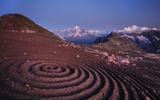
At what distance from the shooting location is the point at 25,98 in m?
7.73

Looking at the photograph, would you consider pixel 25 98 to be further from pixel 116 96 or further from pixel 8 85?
pixel 116 96

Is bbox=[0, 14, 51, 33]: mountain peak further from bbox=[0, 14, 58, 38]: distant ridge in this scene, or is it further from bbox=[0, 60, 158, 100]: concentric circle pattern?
bbox=[0, 60, 158, 100]: concentric circle pattern

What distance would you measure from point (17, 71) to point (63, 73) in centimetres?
637

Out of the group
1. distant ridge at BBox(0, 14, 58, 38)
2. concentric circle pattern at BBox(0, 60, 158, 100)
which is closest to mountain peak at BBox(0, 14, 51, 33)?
distant ridge at BBox(0, 14, 58, 38)

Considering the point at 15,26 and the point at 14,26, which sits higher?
the point at 15,26

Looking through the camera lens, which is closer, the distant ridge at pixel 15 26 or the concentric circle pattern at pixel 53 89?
the concentric circle pattern at pixel 53 89

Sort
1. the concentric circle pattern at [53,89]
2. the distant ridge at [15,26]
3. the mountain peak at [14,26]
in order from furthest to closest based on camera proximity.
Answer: the distant ridge at [15,26] < the mountain peak at [14,26] < the concentric circle pattern at [53,89]

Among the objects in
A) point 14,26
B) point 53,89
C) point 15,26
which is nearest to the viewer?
point 53,89

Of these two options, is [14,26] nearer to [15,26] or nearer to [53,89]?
[15,26]

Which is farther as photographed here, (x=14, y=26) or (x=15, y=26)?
(x=15, y=26)

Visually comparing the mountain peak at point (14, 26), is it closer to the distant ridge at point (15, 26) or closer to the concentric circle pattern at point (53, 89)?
the distant ridge at point (15, 26)

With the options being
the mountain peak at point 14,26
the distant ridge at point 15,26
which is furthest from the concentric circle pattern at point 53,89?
the mountain peak at point 14,26

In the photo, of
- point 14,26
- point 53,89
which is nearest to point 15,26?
point 14,26

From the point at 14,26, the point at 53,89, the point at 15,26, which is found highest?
the point at 15,26
